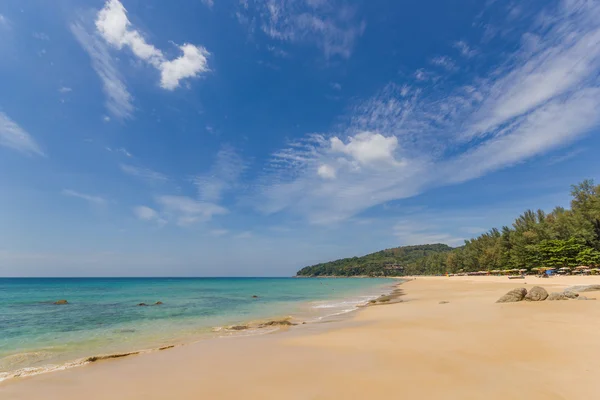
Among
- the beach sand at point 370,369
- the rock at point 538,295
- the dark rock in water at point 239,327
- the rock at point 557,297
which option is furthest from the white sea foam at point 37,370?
the rock at point 557,297

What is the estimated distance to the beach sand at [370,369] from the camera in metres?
5.16

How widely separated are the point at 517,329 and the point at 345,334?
5.66 metres

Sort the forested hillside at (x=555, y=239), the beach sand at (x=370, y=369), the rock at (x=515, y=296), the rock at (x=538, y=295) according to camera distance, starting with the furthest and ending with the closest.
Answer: the forested hillside at (x=555, y=239) → the rock at (x=515, y=296) → the rock at (x=538, y=295) → the beach sand at (x=370, y=369)

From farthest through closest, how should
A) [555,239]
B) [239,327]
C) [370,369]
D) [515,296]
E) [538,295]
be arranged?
[555,239] → [515,296] → [538,295] → [239,327] → [370,369]

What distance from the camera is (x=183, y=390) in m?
5.84

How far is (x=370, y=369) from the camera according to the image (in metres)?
6.40

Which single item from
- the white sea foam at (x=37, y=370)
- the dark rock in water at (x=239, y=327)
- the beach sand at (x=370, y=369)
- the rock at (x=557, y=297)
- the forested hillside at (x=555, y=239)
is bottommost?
the white sea foam at (x=37, y=370)

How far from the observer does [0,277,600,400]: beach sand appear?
516cm

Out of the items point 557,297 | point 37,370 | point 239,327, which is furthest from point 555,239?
point 37,370

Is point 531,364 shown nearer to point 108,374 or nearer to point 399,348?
point 399,348

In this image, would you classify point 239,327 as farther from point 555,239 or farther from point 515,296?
point 555,239

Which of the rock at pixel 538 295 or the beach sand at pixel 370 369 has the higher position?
the rock at pixel 538 295

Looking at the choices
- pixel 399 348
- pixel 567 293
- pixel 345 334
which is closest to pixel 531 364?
pixel 399 348

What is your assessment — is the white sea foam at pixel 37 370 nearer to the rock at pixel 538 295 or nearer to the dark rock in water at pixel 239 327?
the dark rock in water at pixel 239 327
